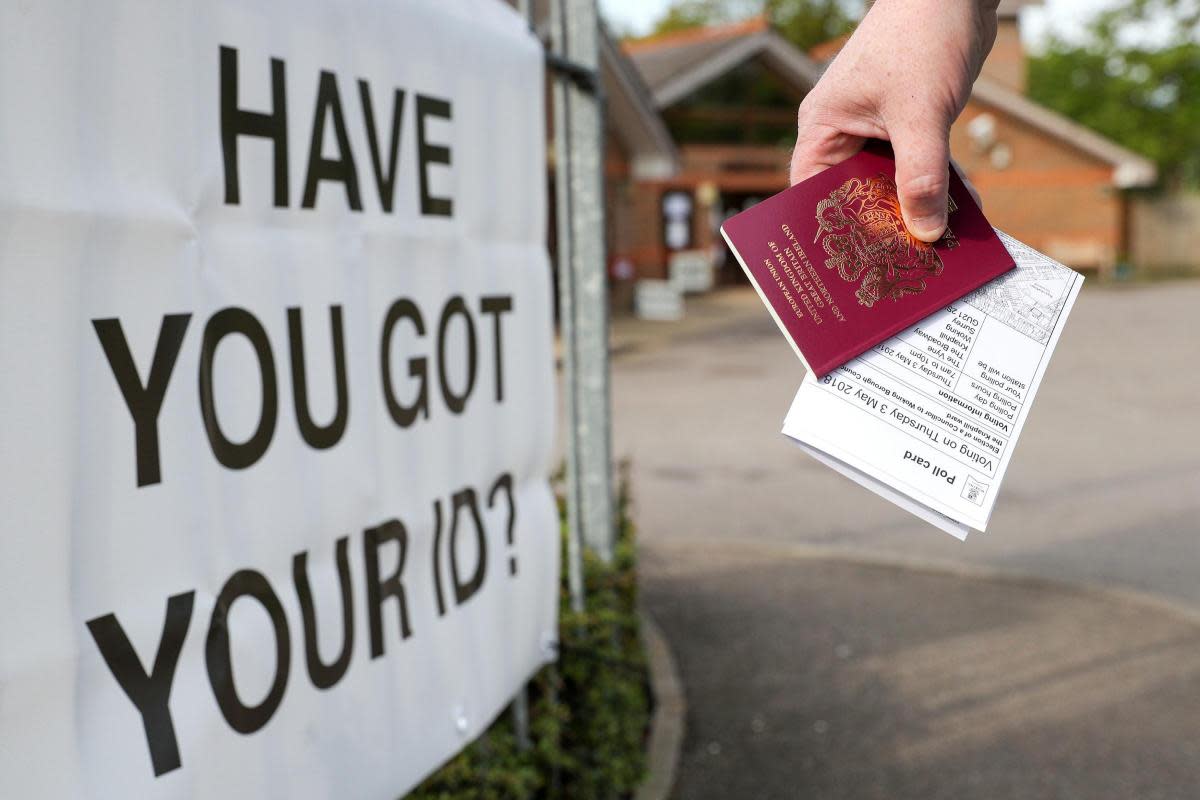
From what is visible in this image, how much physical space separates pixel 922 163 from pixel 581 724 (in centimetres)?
249

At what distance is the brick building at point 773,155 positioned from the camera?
27.4m

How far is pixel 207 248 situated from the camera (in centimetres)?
174

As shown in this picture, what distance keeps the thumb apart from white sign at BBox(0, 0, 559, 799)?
0.99 meters

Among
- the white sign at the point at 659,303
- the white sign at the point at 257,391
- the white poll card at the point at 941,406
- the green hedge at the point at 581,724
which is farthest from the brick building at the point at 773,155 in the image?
the white poll card at the point at 941,406

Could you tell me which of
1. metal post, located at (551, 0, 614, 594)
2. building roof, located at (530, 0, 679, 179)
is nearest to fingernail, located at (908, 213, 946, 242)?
metal post, located at (551, 0, 614, 594)

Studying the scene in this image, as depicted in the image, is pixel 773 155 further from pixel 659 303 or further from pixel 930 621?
pixel 930 621

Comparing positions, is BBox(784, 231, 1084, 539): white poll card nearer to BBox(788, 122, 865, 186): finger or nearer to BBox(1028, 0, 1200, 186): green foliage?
BBox(788, 122, 865, 186): finger

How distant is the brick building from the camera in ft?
89.9

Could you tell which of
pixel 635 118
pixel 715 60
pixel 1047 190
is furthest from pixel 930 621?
pixel 1047 190

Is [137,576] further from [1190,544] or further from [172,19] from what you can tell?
[1190,544]

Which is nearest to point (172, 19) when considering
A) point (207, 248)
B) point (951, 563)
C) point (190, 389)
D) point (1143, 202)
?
point (207, 248)

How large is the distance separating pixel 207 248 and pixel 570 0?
184 cm

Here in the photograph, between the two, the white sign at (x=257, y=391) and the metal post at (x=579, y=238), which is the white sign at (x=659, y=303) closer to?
the metal post at (x=579, y=238)

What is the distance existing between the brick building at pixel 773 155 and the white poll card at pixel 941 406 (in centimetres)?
2147
